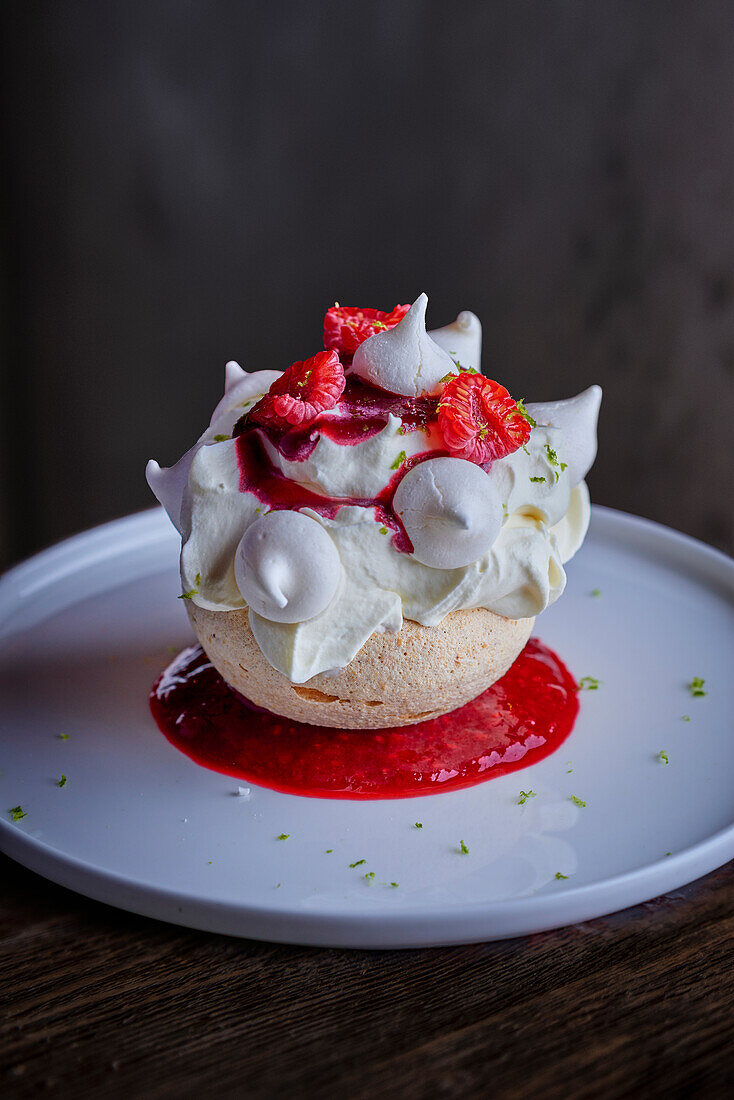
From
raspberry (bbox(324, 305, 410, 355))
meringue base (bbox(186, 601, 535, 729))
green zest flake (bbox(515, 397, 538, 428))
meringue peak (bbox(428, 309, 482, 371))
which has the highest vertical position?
raspberry (bbox(324, 305, 410, 355))

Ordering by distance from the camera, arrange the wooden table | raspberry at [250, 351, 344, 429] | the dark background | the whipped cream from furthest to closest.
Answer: the dark background → raspberry at [250, 351, 344, 429] → the whipped cream → the wooden table

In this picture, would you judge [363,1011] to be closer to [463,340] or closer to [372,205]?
[463,340]

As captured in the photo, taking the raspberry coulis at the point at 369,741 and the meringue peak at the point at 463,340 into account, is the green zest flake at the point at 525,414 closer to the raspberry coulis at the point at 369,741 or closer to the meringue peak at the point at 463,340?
the meringue peak at the point at 463,340

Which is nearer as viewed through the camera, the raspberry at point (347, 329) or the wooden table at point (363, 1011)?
the wooden table at point (363, 1011)

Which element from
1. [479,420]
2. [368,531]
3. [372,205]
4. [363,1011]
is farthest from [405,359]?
[372,205]

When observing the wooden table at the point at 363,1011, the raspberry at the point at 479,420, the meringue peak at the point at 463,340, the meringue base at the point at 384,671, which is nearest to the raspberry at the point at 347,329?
the meringue peak at the point at 463,340

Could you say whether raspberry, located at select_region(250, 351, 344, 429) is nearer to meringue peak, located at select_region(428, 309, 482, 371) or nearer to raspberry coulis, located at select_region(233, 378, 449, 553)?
raspberry coulis, located at select_region(233, 378, 449, 553)

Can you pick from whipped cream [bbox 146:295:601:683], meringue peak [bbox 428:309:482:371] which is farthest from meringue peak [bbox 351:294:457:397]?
meringue peak [bbox 428:309:482:371]

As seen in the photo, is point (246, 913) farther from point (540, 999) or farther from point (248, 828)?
point (540, 999)
